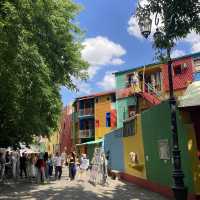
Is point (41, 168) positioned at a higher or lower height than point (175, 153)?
higher

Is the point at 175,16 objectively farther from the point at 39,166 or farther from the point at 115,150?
the point at 115,150

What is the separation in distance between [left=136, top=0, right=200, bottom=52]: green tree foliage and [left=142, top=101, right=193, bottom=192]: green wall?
362cm

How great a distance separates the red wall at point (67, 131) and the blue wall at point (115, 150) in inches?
1617

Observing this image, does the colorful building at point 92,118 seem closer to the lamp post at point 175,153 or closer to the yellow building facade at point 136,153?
the yellow building facade at point 136,153

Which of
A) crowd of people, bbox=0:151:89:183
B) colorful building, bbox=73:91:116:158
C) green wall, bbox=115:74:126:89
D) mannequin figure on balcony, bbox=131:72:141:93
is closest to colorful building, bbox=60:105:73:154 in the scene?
colorful building, bbox=73:91:116:158

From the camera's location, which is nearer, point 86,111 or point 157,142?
point 157,142

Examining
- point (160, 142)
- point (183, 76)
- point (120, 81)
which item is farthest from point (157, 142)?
point (120, 81)

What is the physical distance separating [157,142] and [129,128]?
6.54m

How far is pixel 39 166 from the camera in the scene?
27703 millimetres

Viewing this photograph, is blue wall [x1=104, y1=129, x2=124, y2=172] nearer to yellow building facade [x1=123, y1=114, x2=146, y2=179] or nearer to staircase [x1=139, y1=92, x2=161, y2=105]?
yellow building facade [x1=123, y1=114, x2=146, y2=179]

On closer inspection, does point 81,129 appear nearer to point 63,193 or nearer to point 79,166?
point 79,166

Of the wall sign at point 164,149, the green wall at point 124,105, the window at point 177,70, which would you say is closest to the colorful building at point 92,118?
the green wall at point 124,105

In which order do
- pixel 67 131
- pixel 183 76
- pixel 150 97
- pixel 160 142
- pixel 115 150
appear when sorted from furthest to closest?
pixel 67 131 → pixel 183 76 → pixel 150 97 → pixel 115 150 → pixel 160 142

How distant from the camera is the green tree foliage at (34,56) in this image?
43.7 ft
